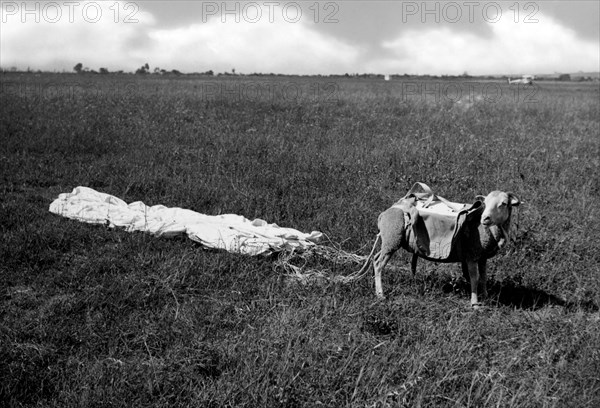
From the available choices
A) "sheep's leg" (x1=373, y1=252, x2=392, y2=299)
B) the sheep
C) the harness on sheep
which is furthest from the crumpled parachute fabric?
the harness on sheep

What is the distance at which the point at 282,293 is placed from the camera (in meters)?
4.99

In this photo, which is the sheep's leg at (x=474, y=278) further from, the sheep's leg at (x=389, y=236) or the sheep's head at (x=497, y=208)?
Result: the sheep's leg at (x=389, y=236)

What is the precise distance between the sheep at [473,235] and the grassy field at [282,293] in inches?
12.3

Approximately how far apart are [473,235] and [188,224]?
3492 millimetres

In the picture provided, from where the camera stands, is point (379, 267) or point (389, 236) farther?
point (379, 267)

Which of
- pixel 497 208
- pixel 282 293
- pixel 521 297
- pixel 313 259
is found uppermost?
pixel 497 208

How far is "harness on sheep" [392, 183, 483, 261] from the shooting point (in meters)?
4.68

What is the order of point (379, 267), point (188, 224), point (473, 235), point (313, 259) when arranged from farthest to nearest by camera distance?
point (188, 224) < point (313, 259) < point (379, 267) < point (473, 235)

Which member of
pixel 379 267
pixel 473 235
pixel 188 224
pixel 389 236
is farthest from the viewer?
pixel 188 224

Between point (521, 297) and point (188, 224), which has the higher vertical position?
point (188, 224)

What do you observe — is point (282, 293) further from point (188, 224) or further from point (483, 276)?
point (188, 224)

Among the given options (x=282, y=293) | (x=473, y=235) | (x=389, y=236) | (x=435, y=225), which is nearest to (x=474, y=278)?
(x=473, y=235)

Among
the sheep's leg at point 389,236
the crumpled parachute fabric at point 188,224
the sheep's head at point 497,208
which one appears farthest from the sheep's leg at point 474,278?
the crumpled parachute fabric at point 188,224

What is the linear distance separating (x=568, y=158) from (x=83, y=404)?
34.5ft
